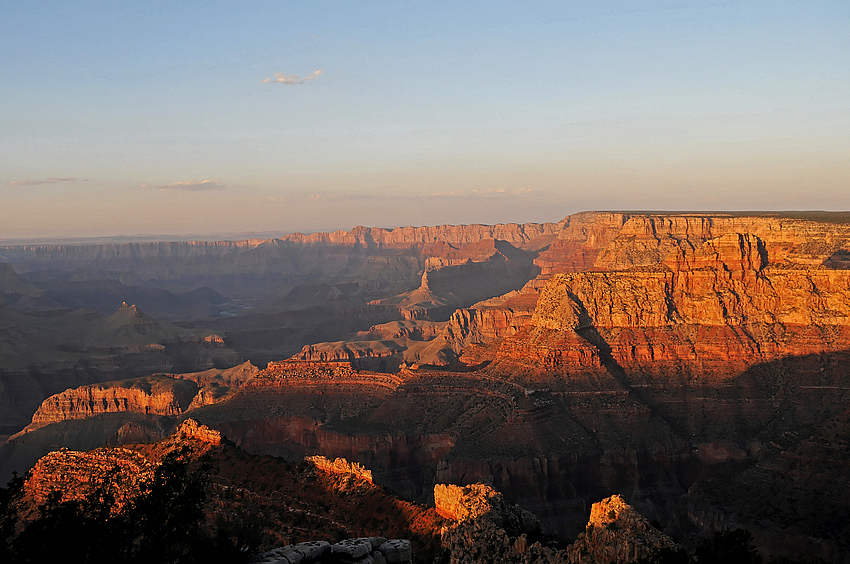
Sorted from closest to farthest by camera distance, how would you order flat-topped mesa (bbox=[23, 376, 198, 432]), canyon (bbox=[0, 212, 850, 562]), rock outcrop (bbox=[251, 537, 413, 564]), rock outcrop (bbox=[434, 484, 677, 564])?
rock outcrop (bbox=[251, 537, 413, 564]) → rock outcrop (bbox=[434, 484, 677, 564]) → canyon (bbox=[0, 212, 850, 562]) → flat-topped mesa (bbox=[23, 376, 198, 432])

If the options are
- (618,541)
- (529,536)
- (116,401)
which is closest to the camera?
(618,541)

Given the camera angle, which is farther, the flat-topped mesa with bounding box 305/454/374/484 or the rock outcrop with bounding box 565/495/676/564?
the flat-topped mesa with bounding box 305/454/374/484

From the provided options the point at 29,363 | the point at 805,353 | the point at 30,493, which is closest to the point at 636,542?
the point at 30,493

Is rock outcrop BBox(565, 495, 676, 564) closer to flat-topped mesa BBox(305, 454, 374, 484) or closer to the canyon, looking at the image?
flat-topped mesa BBox(305, 454, 374, 484)

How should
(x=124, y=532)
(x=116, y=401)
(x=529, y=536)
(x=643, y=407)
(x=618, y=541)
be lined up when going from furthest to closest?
(x=116, y=401) → (x=643, y=407) → (x=529, y=536) → (x=618, y=541) → (x=124, y=532)

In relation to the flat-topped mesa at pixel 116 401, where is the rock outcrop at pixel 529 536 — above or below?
above

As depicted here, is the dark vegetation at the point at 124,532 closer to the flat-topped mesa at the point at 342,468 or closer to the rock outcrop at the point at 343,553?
the rock outcrop at the point at 343,553

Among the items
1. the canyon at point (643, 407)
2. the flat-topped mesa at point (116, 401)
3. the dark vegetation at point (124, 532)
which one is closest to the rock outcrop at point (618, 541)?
the dark vegetation at point (124, 532)

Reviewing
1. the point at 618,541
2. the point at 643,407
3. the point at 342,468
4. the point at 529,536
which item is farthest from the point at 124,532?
the point at 643,407

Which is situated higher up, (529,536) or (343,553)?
(343,553)

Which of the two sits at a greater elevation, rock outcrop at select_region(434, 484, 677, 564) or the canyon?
rock outcrop at select_region(434, 484, 677, 564)

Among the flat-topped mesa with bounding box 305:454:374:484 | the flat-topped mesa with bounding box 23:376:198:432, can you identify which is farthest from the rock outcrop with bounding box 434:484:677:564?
the flat-topped mesa with bounding box 23:376:198:432

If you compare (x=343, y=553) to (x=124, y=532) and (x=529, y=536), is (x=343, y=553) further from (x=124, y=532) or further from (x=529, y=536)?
(x=529, y=536)

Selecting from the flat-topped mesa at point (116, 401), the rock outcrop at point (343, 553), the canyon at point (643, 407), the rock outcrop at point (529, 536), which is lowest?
the flat-topped mesa at point (116, 401)
